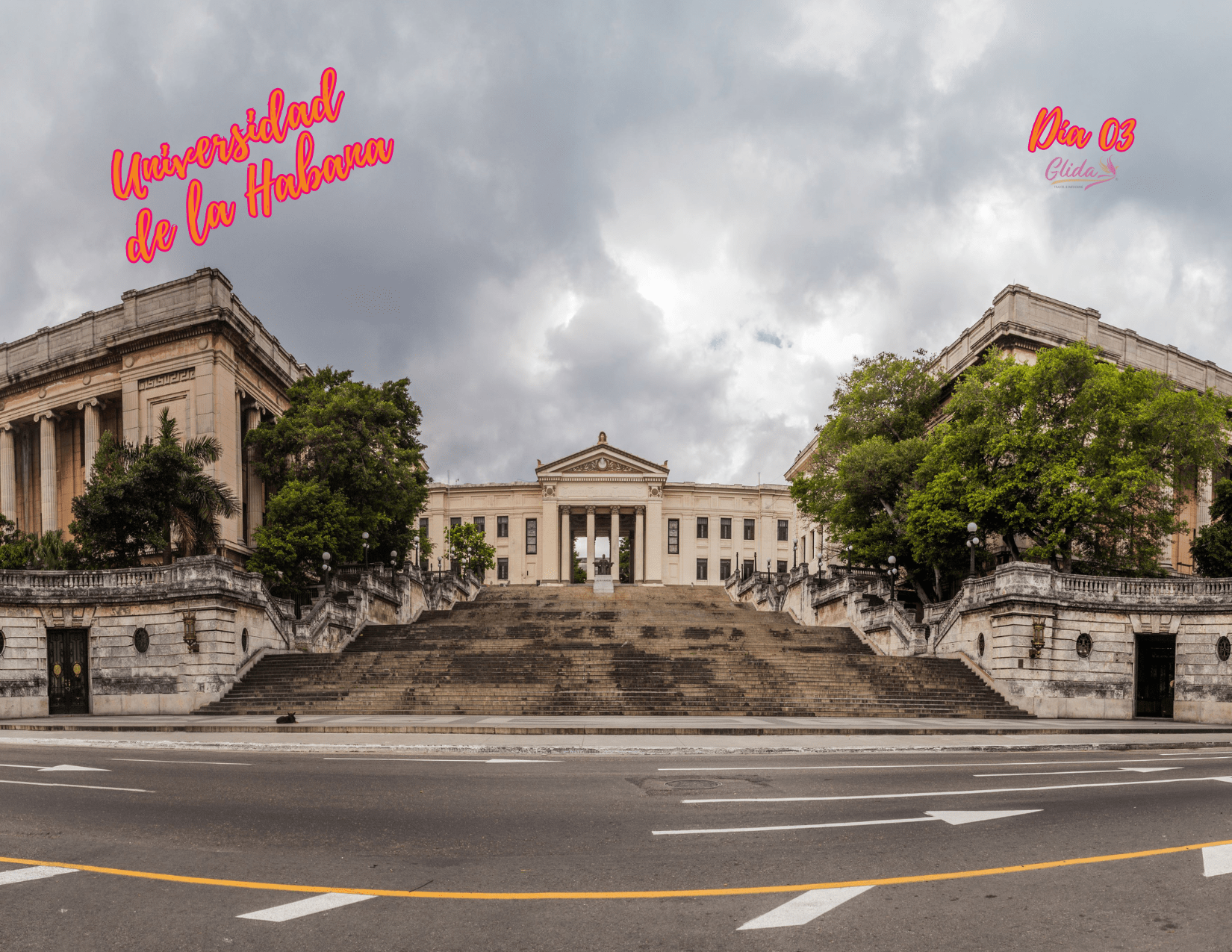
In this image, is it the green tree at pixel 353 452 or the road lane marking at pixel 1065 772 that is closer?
the road lane marking at pixel 1065 772

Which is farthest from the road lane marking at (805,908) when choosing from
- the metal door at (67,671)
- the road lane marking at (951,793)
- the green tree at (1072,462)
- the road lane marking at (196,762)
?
the green tree at (1072,462)

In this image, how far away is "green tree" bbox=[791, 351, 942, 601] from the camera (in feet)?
142

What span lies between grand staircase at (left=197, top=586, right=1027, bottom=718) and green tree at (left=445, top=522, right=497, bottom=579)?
137 feet

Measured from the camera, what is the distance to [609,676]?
27172mm

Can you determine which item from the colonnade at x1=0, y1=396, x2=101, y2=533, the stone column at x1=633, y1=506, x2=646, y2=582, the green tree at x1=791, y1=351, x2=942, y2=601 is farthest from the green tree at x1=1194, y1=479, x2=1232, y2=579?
the colonnade at x1=0, y1=396, x2=101, y2=533

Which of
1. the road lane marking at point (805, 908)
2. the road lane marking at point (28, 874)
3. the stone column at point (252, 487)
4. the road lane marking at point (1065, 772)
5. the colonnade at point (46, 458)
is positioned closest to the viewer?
the road lane marking at point (805, 908)

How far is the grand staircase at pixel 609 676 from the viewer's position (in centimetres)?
2517

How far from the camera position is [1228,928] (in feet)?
19.1

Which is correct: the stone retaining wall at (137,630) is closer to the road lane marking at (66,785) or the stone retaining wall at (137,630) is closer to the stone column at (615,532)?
the road lane marking at (66,785)

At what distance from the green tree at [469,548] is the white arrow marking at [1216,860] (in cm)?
7009

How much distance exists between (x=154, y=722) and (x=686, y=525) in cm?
7468

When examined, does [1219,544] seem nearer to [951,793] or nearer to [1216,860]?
[951,793]

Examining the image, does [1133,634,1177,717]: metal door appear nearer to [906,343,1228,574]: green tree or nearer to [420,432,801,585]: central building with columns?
[906,343,1228,574]: green tree

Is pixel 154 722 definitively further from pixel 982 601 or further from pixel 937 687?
pixel 982 601
